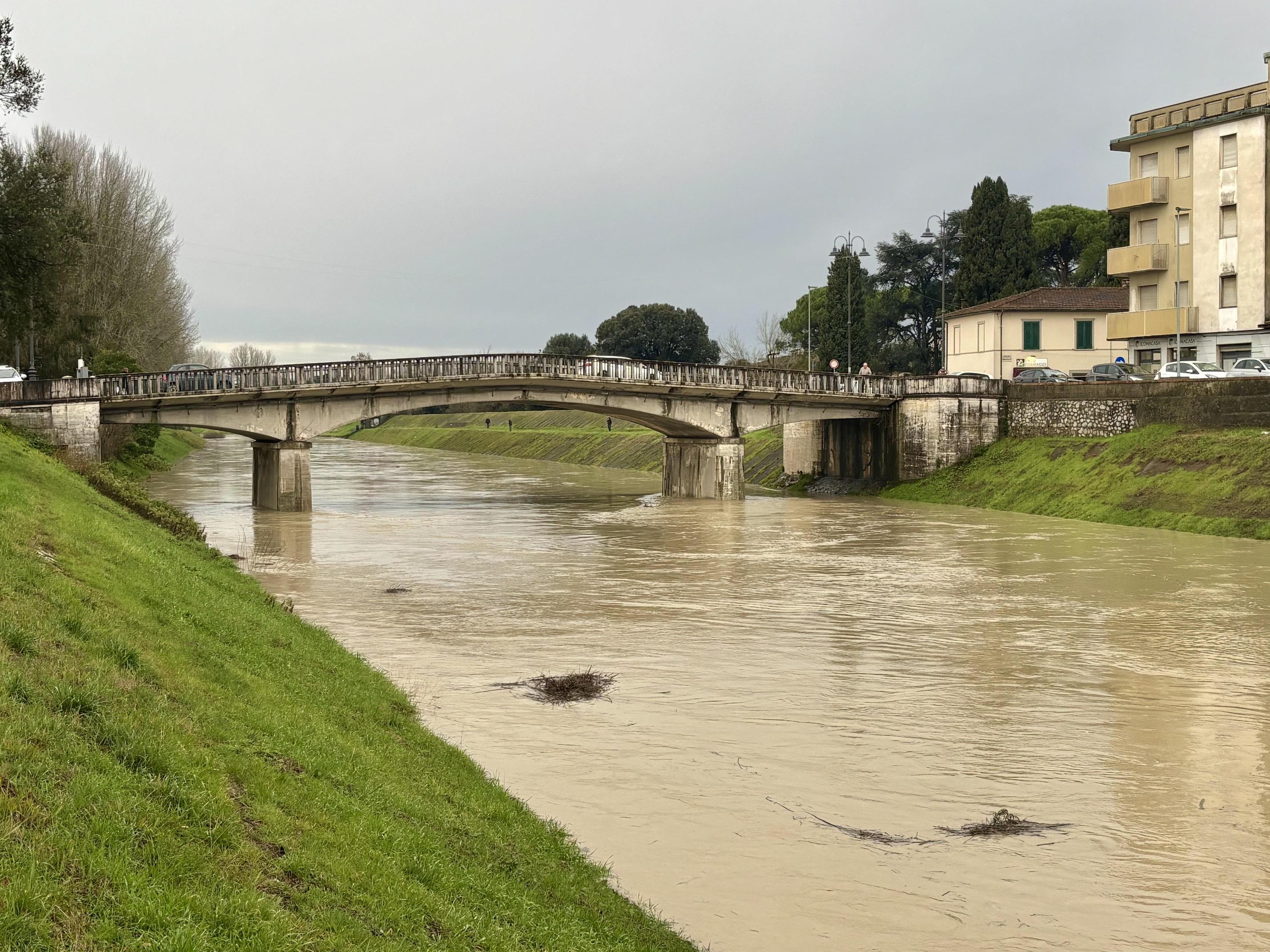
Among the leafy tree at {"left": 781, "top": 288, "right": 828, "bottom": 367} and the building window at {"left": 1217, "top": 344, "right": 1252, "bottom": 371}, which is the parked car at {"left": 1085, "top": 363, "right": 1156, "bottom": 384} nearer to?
the building window at {"left": 1217, "top": 344, "right": 1252, "bottom": 371}

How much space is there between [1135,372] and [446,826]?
5753 cm

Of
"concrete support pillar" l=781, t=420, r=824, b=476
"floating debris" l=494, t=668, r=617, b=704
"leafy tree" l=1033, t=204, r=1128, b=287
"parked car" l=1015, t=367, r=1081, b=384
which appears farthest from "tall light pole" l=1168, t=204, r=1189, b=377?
"floating debris" l=494, t=668, r=617, b=704

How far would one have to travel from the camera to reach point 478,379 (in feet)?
194

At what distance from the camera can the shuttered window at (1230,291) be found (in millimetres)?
59531

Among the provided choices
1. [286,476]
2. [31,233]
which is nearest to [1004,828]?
[31,233]

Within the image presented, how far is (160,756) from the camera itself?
875 centimetres

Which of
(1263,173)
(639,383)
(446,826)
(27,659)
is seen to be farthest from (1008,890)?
(1263,173)

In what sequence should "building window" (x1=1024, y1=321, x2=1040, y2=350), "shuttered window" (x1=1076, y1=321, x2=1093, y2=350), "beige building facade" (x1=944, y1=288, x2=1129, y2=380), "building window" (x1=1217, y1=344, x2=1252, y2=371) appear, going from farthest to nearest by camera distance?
1. "shuttered window" (x1=1076, y1=321, x2=1093, y2=350)
2. "building window" (x1=1024, y1=321, x2=1040, y2=350)
3. "beige building facade" (x1=944, y1=288, x2=1129, y2=380)
4. "building window" (x1=1217, y1=344, x2=1252, y2=371)

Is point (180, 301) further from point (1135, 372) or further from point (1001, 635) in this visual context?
point (1001, 635)

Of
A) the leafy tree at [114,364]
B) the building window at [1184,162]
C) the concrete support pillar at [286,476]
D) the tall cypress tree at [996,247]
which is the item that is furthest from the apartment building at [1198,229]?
the leafy tree at [114,364]

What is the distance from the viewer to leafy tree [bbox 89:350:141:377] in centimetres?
6700

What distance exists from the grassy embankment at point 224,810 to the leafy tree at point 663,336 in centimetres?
12836

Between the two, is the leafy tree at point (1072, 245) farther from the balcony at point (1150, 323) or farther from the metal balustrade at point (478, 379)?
the metal balustrade at point (478, 379)

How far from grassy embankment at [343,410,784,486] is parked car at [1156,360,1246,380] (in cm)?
2696
